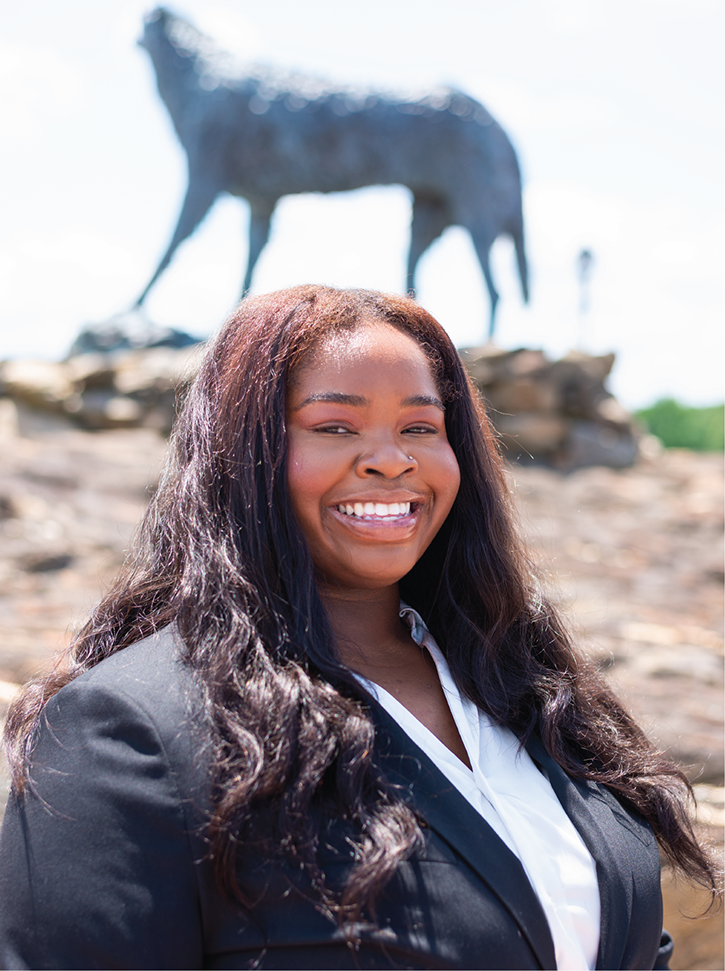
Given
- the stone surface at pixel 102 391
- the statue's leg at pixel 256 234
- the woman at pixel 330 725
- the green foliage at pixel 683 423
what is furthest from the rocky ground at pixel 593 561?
the green foliage at pixel 683 423

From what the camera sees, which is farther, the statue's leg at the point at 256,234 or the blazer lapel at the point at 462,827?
the statue's leg at the point at 256,234

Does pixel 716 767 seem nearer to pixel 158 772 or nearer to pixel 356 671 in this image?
pixel 356 671

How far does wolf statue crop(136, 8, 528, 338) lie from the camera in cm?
737

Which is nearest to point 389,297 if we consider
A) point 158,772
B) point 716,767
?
point 158,772

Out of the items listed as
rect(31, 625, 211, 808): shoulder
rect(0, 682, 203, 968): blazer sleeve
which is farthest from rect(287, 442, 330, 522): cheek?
rect(0, 682, 203, 968): blazer sleeve

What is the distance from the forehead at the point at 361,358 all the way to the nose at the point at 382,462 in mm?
115

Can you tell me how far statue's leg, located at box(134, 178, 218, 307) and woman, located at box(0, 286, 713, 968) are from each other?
6.53 metres

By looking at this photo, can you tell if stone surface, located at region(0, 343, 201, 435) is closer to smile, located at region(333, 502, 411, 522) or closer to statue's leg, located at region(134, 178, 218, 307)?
statue's leg, located at region(134, 178, 218, 307)

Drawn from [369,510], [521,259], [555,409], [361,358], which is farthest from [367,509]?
[521,259]

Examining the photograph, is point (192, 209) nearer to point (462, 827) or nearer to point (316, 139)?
point (316, 139)

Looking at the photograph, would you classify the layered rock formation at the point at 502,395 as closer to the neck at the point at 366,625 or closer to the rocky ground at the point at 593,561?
the rocky ground at the point at 593,561

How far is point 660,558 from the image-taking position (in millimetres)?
5527

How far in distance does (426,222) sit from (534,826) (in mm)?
7432

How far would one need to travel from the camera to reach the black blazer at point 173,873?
3.33ft
